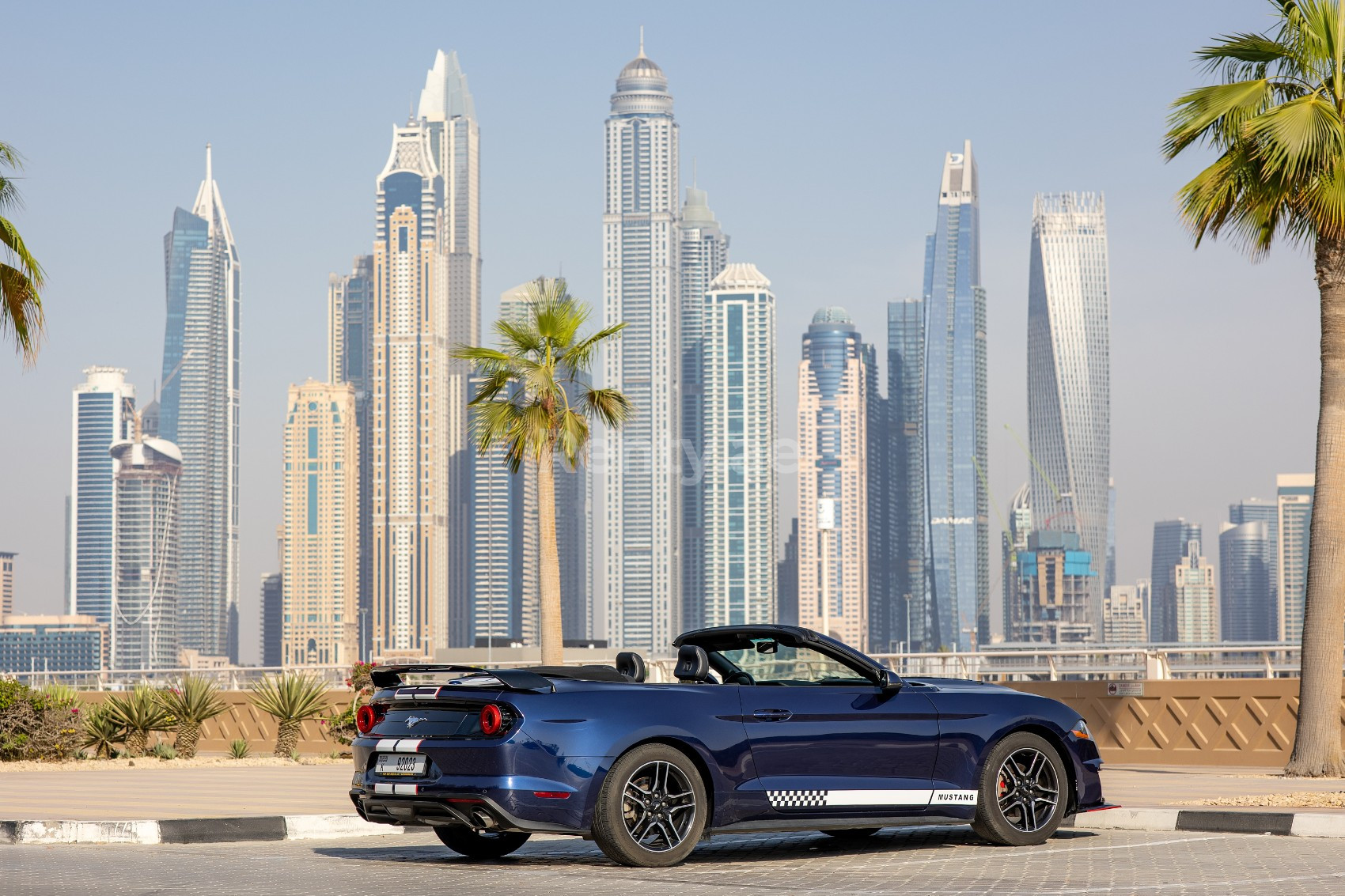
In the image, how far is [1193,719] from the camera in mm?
21266

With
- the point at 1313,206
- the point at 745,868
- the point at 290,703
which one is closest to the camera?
the point at 745,868

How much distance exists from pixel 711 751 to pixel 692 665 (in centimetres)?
69

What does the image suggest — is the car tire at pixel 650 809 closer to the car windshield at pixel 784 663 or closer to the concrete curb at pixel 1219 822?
the car windshield at pixel 784 663

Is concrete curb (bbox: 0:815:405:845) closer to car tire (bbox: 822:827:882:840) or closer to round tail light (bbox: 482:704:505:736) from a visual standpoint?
round tail light (bbox: 482:704:505:736)

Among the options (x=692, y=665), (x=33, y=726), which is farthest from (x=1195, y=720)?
(x=33, y=726)

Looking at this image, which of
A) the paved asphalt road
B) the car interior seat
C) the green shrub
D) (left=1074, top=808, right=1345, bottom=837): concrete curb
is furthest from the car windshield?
the green shrub

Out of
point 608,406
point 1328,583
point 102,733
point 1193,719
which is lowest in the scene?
point 102,733

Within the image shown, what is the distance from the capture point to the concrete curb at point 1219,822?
11633 mm

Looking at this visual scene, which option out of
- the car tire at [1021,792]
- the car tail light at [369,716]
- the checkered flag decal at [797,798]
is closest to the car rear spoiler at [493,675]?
the car tail light at [369,716]

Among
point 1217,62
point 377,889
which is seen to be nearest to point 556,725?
point 377,889

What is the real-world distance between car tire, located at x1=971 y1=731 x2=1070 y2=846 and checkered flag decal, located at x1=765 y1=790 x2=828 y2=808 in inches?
46.9

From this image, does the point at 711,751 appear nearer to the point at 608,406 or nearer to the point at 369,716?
the point at 369,716

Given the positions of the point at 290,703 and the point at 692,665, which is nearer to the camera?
the point at 692,665

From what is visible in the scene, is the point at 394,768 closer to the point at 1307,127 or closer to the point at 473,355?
the point at 1307,127
